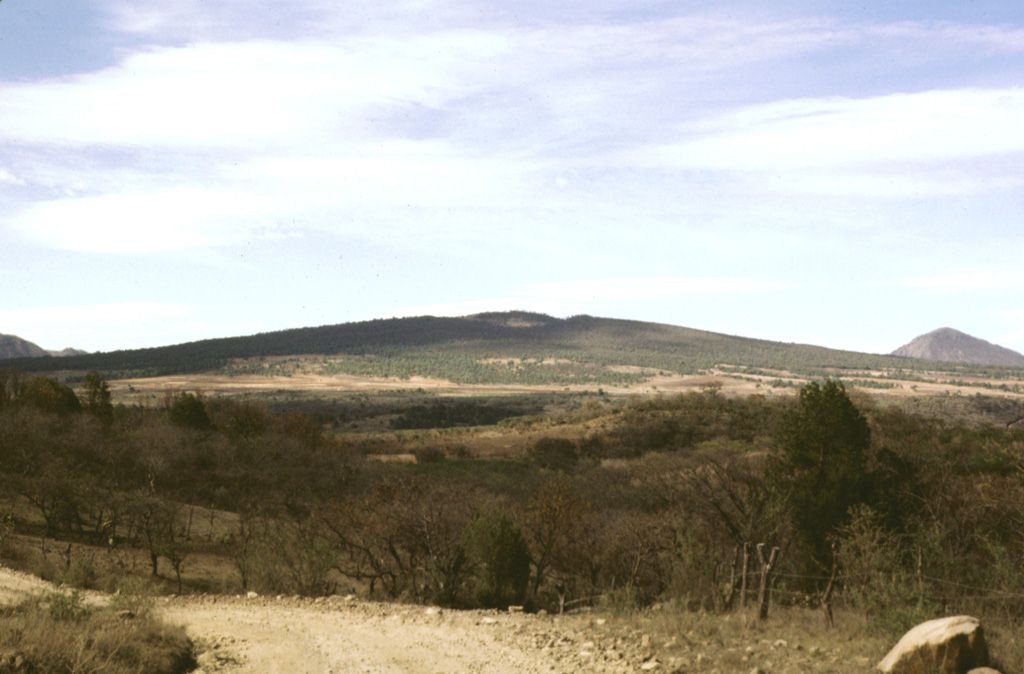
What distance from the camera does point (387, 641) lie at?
1422cm

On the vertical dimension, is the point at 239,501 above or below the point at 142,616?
below

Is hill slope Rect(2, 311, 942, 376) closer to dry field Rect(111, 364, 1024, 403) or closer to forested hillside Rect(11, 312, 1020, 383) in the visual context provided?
forested hillside Rect(11, 312, 1020, 383)

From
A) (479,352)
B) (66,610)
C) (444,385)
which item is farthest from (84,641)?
(479,352)

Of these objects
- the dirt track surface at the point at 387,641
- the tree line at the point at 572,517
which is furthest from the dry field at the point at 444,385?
the dirt track surface at the point at 387,641

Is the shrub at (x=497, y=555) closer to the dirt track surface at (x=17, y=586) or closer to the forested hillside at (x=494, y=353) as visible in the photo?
the dirt track surface at (x=17, y=586)

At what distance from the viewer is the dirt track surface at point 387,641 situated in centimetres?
1276

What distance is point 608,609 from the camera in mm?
16359

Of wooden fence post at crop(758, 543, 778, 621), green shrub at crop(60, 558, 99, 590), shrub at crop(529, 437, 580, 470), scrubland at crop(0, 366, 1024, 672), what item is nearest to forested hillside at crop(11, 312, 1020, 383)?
shrub at crop(529, 437, 580, 470)

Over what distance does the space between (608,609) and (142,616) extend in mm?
8977

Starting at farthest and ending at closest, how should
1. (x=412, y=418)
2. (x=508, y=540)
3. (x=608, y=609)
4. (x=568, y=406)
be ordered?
(x=568, y=406) < (x=412, y=418) < (x=508, y=540) < (x=608, y=609)

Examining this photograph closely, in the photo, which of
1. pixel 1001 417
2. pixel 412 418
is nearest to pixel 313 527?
pixel 412 418

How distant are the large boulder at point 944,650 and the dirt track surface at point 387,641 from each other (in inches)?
156

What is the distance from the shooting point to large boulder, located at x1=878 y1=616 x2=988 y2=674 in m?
11.3

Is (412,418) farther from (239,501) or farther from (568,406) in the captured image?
(239,501)
